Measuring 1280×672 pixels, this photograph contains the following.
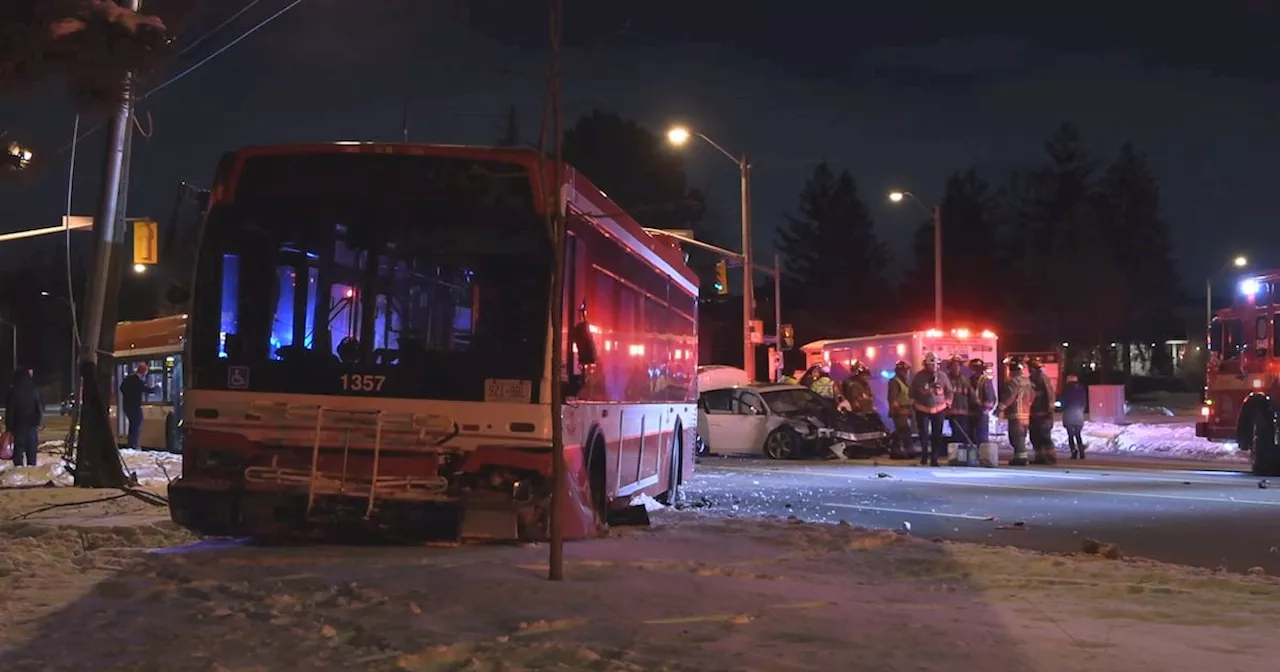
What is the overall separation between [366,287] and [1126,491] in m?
11.7

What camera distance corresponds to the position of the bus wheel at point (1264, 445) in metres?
22.1

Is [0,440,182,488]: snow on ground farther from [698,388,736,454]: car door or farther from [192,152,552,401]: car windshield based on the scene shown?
[698,388,736,454]: car door

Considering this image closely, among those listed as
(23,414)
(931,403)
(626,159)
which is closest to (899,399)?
(931,403)

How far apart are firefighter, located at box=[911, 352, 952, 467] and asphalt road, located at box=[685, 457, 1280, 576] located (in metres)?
0.65

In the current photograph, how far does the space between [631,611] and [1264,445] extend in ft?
59.7

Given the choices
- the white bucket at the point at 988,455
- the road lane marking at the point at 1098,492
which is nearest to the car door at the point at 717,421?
the white bucket at the point at 988,455

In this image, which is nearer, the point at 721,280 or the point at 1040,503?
the point at 1040,503

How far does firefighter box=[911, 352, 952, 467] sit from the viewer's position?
23938 millimetres

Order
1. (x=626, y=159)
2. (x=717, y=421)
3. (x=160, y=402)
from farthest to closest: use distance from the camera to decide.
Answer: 1. (x=626, y=159)
2. (x=160, y=402)
3. (x=717, y=421)

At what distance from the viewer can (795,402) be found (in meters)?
26.2

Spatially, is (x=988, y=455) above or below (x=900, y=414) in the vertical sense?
below

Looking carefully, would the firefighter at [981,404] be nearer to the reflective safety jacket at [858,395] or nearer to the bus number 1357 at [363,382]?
the reflective safety jacket at [858,395]

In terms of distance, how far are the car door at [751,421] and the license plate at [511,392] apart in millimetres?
16452

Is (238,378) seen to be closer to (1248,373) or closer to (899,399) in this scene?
(899,399)
